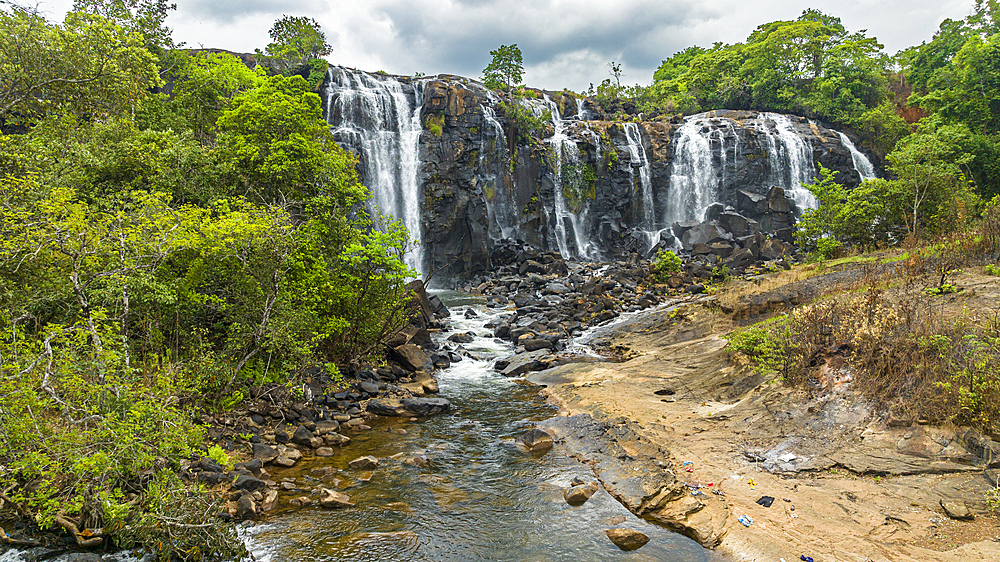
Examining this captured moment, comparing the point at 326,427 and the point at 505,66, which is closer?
the point at 326,427

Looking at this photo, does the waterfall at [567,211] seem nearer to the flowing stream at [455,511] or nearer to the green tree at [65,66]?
the flowing stream at [455,511]

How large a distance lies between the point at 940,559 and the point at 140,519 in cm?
807

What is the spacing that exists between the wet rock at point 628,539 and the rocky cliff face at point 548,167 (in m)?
27.5

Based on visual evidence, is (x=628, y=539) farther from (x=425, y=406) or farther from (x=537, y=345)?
(x=537, y=345)

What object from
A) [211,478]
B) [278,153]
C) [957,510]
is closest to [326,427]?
[211,478]

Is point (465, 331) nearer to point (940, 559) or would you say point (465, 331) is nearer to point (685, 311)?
point (685, 311)

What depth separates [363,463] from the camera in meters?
8.09

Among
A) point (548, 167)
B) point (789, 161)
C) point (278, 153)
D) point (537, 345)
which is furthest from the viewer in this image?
point (789, 161)

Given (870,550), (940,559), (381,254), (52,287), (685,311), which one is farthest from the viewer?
(685,311)

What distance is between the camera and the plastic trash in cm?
603

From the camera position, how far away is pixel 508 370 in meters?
14.0

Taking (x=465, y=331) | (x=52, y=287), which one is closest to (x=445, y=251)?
→ (x=465, y=331)

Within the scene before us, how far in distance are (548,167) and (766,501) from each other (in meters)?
34.8

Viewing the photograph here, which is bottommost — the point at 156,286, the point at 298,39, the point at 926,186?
the point at 156,286
